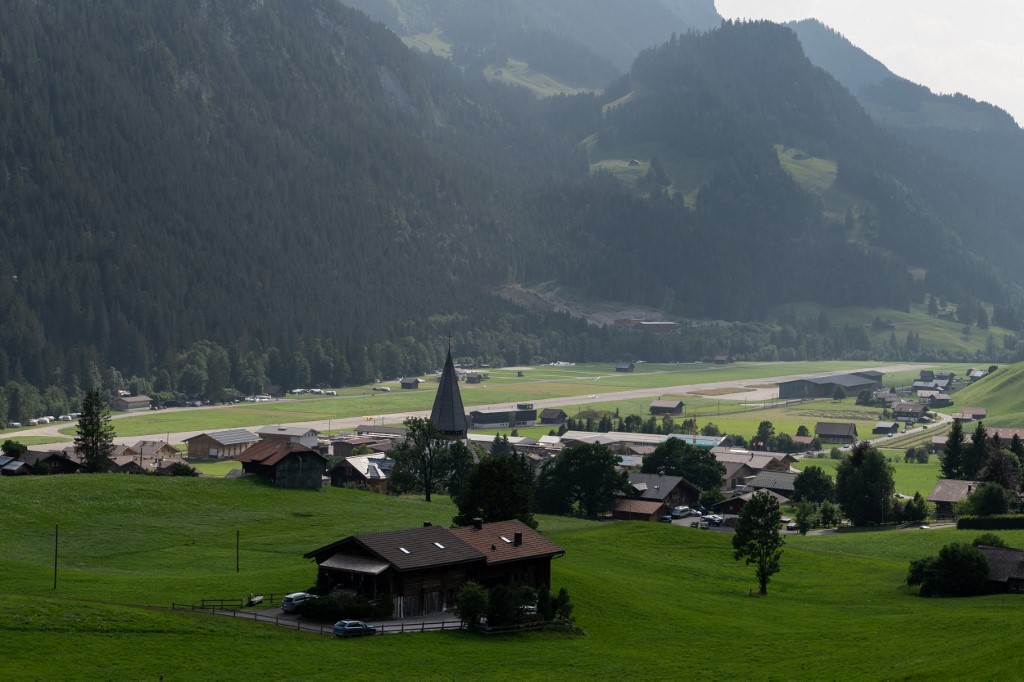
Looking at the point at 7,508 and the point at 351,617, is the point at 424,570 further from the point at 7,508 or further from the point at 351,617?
the point at 7,508

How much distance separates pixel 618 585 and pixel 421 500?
3814cm

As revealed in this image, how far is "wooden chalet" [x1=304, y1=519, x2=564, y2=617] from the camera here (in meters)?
57.6

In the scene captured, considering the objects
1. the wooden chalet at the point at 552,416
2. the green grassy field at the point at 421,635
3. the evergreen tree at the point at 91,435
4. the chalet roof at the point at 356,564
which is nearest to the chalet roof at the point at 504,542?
the green grassy field at the point at 421,635

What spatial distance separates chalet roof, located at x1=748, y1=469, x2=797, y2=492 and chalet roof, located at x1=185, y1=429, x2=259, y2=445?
192ft

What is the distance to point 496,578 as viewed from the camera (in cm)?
6156

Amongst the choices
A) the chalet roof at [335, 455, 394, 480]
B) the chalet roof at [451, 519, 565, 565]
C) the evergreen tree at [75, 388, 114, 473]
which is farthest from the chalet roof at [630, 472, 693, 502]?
the chalet roof at [451, 519, 565, 565]

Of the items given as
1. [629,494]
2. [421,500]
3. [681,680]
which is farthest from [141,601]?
[629,494]

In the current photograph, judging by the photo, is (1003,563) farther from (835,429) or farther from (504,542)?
(835,429)

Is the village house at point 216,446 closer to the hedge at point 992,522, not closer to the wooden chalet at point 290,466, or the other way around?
the wooden chalet at point 290,466

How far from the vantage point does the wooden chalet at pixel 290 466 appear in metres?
98.2

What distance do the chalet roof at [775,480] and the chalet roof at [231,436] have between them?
58.4 m

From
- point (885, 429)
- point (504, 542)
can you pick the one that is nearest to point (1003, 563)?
point (504, 542)

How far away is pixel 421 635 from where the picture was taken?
54.2 metres

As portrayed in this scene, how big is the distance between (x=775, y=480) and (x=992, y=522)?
110 ft
